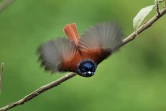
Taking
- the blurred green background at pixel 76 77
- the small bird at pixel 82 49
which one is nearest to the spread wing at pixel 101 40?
the small bird at pixel 82 49

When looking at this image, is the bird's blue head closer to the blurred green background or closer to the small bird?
the small bird

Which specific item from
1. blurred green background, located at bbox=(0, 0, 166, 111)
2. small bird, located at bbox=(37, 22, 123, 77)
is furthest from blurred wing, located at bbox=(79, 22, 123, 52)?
blurred green background, located at bbox=(0, 0, 166, 111)

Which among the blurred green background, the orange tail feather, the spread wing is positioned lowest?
the spread wing

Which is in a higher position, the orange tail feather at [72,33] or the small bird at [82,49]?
the orange tail feather at [72,33]

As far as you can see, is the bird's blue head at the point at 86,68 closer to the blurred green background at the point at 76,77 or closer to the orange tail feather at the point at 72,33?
the orange tail feather at the point at 72,33

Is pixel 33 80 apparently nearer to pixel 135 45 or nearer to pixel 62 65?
pixel 135 45

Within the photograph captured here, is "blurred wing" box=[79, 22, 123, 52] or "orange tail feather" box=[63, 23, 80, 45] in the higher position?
"orange tail feather" box=[63, 23, 80, 45]

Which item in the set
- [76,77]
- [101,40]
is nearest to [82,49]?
[101,40]
